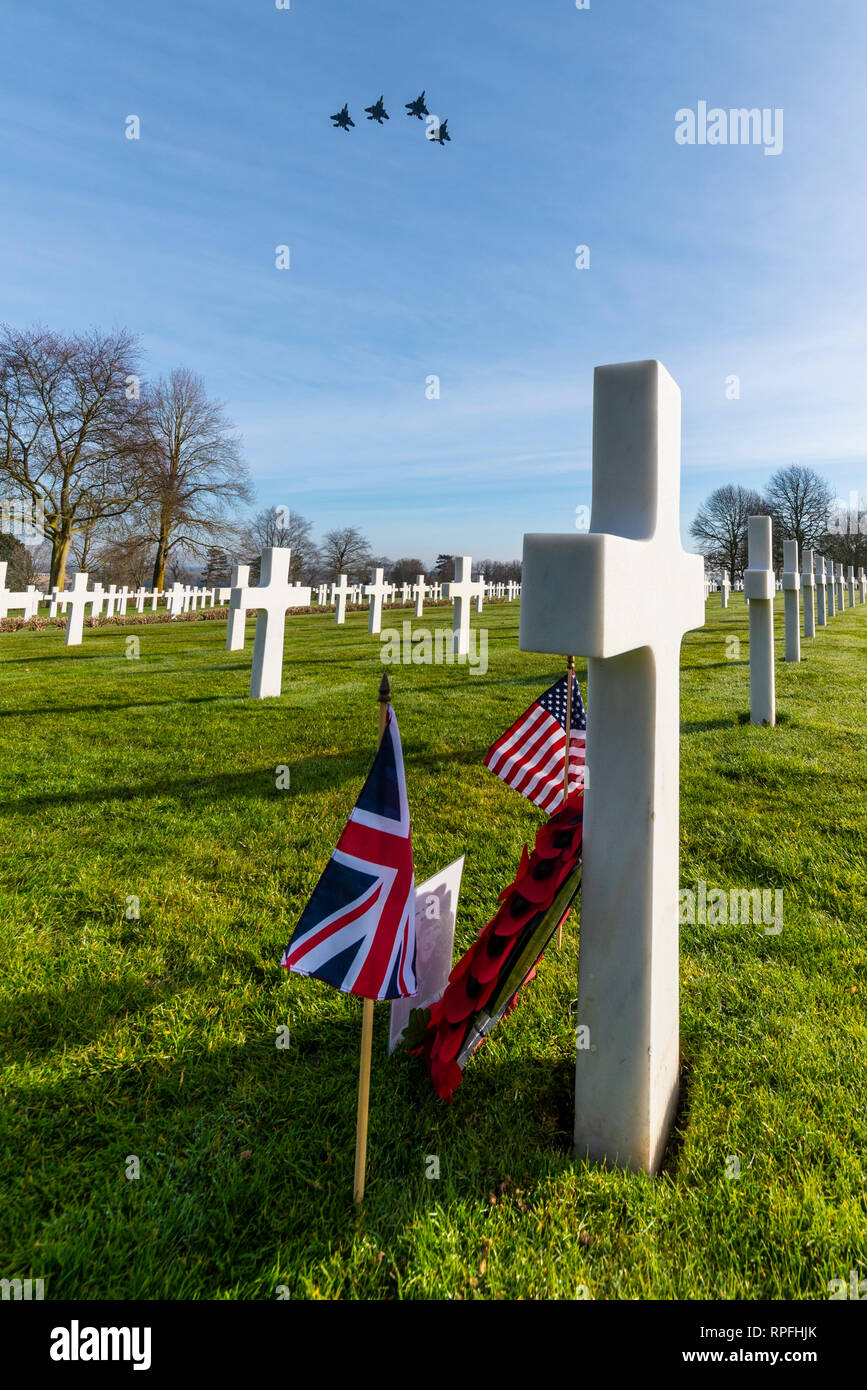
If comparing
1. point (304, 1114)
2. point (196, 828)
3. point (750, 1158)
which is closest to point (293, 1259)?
point (304, 1114)

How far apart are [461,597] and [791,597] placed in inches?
207

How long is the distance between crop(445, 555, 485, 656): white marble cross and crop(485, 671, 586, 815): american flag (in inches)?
357

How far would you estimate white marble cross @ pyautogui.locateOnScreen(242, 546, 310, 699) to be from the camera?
8383mm

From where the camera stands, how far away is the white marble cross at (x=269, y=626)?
27.5ft

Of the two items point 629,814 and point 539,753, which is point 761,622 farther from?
point 629,814

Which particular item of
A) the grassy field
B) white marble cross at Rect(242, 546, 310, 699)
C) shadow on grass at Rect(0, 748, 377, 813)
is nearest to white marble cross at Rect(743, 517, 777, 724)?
the grassy field

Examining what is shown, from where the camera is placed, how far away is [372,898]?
1734 mm

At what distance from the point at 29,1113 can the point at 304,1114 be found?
778mm

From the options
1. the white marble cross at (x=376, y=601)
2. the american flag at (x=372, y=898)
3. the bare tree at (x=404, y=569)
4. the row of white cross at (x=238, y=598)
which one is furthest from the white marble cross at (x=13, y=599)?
the bare tree at (x=404, y=569)

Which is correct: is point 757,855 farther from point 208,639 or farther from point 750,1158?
point 208,639

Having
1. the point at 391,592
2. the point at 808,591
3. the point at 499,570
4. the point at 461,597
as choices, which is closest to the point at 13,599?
the point at 391,592

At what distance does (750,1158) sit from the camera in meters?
1.78

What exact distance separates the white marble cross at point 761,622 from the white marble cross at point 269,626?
5.30 meters

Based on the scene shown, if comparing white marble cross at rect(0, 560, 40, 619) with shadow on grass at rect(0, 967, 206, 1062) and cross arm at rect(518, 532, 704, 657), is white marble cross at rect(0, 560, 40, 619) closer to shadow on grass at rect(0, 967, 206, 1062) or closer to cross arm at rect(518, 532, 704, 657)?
shadow on grass at rect(0, 967, 206, 1062)
